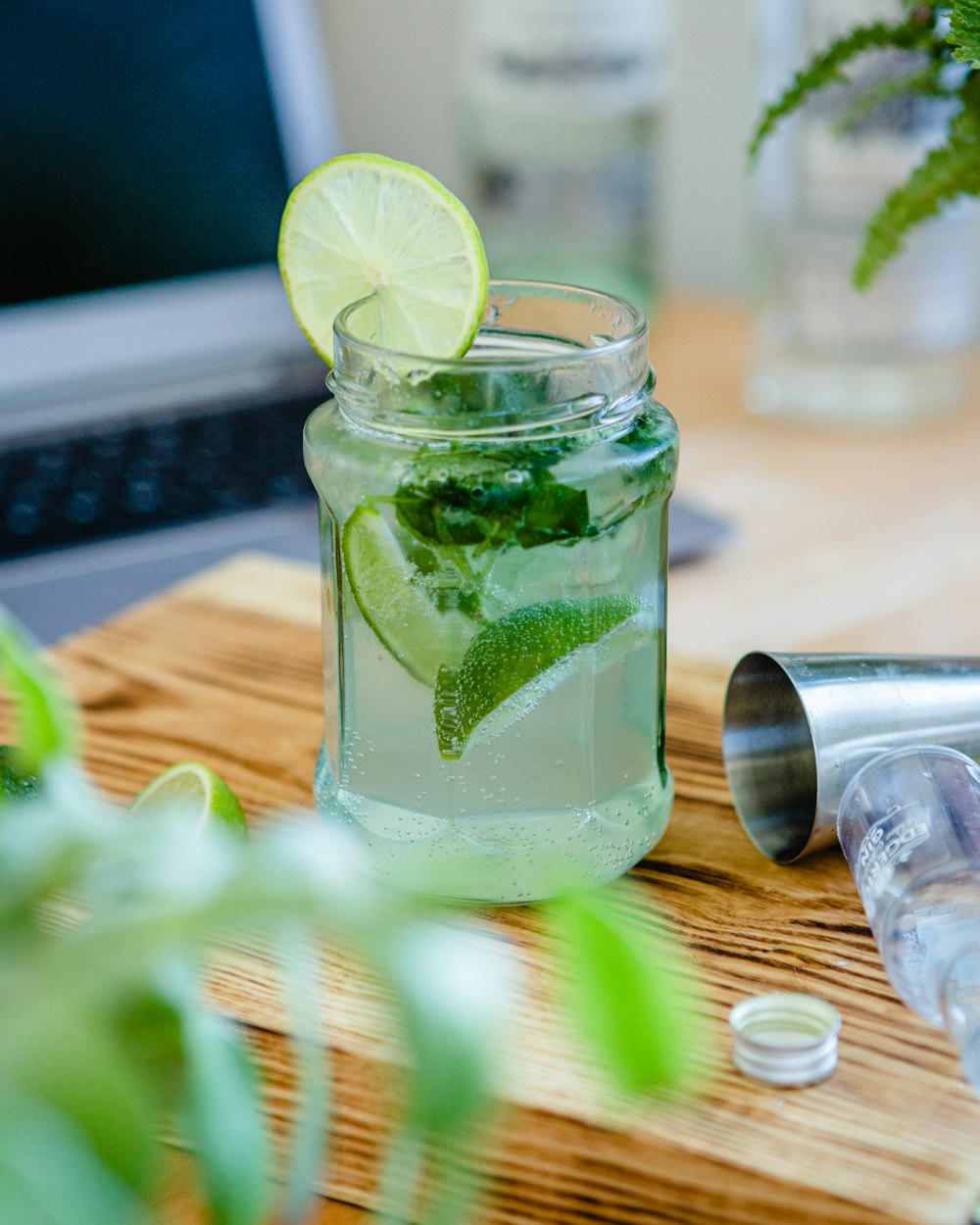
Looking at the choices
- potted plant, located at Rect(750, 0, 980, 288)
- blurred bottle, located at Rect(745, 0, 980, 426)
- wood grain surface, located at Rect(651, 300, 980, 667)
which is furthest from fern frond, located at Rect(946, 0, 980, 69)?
blurred bottle, located at Rect(745, 0, 980, 426)

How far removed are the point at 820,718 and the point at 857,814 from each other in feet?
0.10

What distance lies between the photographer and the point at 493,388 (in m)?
0.39

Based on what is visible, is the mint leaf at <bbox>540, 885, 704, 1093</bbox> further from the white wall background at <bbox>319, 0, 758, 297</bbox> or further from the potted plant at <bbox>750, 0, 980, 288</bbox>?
the white wall background at <bbox>319, 0, 758, 297</bbox>

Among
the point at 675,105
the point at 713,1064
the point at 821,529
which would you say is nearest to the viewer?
the point at 713,1064

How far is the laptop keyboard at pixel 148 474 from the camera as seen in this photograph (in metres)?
0.84

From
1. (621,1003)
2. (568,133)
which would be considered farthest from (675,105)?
(621,1003)

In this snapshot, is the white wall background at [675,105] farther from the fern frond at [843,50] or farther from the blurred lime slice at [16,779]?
the blurred lime slice at [16,779]

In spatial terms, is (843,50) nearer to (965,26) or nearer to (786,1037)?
(965,26)

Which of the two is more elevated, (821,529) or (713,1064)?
(713,1064)

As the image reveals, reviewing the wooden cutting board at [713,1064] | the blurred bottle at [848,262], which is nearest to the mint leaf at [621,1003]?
the wooden cutting board at [713,1064]

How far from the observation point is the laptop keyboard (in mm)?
835

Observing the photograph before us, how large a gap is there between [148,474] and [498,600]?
1.75 ft

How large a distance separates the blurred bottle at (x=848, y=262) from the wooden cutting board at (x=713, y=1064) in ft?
1.58

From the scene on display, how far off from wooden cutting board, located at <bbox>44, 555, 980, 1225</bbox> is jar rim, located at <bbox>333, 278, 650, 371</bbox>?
0.16 m
